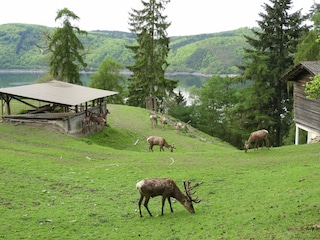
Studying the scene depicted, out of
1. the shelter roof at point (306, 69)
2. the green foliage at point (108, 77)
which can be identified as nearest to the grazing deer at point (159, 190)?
the shelter roof at point (306, 69)

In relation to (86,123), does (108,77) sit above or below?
above

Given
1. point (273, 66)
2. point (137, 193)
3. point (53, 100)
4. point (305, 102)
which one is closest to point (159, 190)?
point (137, 193)

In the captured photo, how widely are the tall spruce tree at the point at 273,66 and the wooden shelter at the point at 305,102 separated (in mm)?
11580

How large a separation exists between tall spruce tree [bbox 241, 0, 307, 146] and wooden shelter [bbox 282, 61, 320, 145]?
11.6 m

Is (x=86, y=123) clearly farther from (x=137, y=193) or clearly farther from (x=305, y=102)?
(x=305, y=102)

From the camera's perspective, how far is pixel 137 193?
14.0 m

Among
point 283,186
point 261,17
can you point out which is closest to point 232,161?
point 283,186

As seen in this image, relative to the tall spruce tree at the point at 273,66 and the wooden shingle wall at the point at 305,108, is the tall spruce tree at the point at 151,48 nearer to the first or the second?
the tall spruce tree at the point at 273,66

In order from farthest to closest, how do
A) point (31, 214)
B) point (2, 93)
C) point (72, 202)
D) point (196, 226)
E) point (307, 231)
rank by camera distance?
1. point (2, 93)
2. point (72, 202)
3. point (31, 214)
4. point (196, 226)
5. point (307, 231)

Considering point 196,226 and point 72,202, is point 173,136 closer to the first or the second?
point 72,202

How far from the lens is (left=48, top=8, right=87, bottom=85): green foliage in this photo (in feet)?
145

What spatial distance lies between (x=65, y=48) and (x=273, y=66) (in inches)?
958

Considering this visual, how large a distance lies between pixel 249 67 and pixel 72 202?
105 ft

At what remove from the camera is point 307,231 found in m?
8.91
